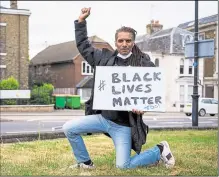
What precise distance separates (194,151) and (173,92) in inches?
1413

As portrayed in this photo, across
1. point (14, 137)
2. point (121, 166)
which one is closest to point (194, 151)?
point (121, 166)

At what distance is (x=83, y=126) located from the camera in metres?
5.85

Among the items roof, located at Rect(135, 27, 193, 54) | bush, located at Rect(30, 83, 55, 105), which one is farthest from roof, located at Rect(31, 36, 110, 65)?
bush, located at Rect(30, 83, 55, 105)

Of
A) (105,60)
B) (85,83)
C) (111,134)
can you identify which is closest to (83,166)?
(111,134)

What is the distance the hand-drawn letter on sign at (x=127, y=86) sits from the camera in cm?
578

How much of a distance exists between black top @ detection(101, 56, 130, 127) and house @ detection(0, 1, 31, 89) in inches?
1250

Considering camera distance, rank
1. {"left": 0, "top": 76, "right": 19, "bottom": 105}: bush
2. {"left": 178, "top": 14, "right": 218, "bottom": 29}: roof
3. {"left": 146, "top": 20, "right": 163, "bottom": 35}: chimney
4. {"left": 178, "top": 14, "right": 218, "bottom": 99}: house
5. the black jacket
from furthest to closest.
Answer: {"left": 146, "top": 20, "right": 163, "bottom": 35}: chimney, {"left": 178, "top": 14, "right": 218, "bottom": 29}: roof, {"left": 178, "top": 14, "right": 218, "bottom": 99}: house, {"left": 0, "top": 76, "right": 19, "bottom": 105}: bush, the black jacket

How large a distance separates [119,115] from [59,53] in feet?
147

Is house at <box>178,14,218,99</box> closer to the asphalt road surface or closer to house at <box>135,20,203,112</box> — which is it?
house at <box>135,20,203,112</box>

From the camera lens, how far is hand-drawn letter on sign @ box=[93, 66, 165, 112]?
578 centimetres

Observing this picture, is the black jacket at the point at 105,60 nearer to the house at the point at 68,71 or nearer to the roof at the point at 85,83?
the house at the point at 68,71

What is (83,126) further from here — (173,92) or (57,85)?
(57,85)

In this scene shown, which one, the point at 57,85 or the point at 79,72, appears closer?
the point at 79,72

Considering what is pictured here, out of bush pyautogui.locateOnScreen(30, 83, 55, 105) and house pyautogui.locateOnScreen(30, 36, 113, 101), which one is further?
house pyautogui.locateOnScreen(30, 36, 113, 101)
